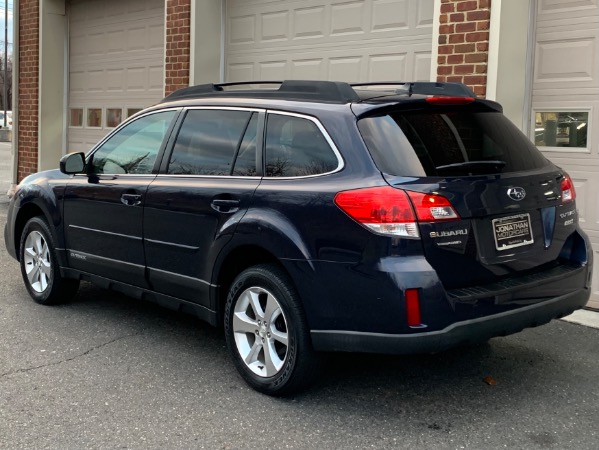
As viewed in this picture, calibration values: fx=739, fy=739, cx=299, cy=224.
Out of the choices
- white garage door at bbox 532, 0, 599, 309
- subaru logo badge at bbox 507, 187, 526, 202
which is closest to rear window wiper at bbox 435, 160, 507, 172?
subaru logo badge at bbox 507, 187, 526, 202

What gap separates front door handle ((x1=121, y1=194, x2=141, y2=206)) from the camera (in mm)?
5078

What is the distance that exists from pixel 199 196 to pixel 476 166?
5.57 feet

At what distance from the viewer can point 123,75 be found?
11367 millimetres

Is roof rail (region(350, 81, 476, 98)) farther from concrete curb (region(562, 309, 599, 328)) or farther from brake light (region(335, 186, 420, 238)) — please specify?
concrete curb (region(562, 309, 599, 328))

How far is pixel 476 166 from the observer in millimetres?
3980

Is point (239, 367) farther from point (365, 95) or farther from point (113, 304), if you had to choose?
point (113, 304)

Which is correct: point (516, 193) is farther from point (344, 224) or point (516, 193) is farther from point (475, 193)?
point (344, 224)

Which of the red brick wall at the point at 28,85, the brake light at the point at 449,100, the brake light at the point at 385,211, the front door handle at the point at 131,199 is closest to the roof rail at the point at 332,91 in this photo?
the brake light at the point at 449,100

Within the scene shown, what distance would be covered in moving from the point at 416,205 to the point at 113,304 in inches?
138

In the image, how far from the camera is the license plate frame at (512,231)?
3889 millimetres

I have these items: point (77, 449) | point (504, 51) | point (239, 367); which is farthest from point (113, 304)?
point (504, 51)

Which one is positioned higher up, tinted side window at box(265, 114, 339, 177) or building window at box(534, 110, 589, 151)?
building window at box(534, 110, 589, 151)

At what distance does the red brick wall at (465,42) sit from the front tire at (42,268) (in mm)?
3776

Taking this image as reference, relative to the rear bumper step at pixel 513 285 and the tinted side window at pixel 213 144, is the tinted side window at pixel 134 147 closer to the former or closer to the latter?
the tinted side window at pixel 213 144
